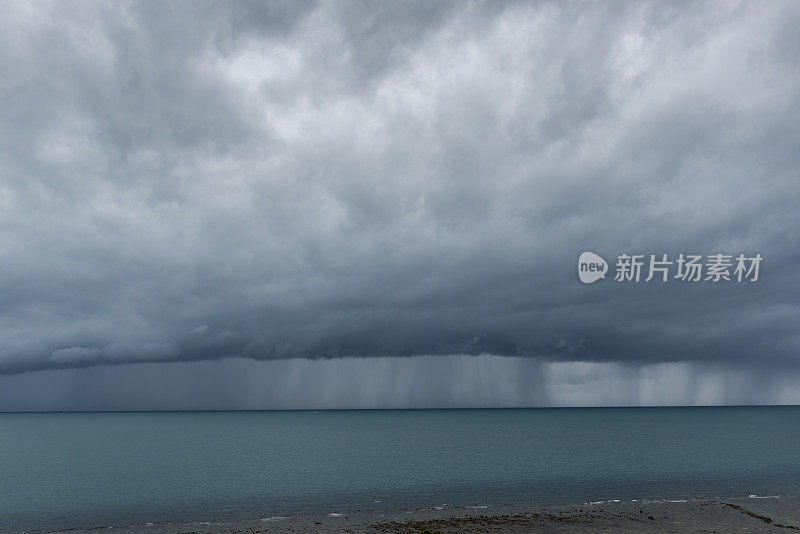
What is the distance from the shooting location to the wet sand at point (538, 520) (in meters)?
60.0

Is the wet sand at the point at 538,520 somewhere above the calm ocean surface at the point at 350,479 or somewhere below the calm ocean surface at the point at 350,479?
above

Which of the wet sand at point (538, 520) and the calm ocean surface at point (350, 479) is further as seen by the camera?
the calm ocean surface at point (350, 479)

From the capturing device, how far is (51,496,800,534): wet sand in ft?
197

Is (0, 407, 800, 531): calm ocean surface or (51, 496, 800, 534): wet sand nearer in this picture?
(51, 496, 800, 534): wet sand

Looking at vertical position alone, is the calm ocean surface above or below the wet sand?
below

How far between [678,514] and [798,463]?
77509 mm

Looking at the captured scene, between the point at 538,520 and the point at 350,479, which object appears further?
the point at 350,479

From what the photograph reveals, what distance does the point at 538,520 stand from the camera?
64.0 m

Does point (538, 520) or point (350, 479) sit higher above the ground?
point (538, 520)

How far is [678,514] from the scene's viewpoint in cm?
6706

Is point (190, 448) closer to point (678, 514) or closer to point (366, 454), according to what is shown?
point (366, 454)

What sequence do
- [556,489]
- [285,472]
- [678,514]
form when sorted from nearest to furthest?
1. [678,514]
2. [556,489]
3. [285,472]

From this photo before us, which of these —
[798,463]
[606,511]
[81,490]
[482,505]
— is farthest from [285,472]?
[798,463]

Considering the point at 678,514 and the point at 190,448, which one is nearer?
the point at 678,514
